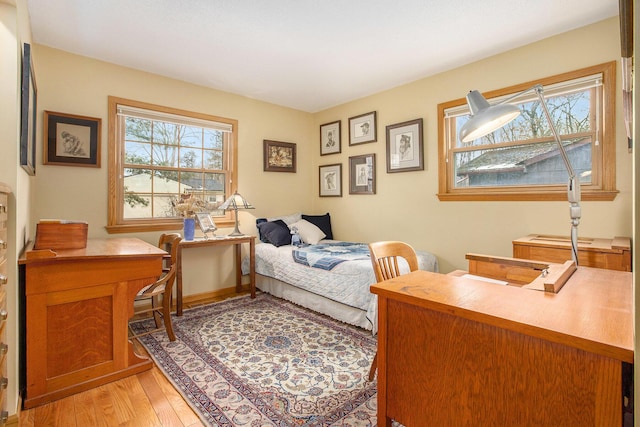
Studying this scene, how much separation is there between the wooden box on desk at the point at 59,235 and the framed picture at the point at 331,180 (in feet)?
10.0

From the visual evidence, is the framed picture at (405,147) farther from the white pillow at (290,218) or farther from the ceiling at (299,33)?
the white pillow at (290,218)

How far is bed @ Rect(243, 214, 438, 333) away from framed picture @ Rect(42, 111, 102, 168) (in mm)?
1942

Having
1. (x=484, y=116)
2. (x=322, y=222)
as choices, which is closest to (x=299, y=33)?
(x=484, y=116)

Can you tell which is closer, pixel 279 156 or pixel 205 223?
pixel 205 223

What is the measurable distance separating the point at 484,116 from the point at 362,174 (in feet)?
9.48

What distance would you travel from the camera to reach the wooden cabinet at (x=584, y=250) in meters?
2.00

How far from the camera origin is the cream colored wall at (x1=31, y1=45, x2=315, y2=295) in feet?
9.43

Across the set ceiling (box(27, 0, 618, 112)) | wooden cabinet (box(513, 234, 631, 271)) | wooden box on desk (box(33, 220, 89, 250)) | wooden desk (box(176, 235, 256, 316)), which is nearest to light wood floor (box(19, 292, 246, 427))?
wooden box on desk (box(33, 220, 89, 250))

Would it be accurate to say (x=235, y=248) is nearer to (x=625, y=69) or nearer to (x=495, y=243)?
(x=495, y=243)

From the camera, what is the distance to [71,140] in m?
2.95

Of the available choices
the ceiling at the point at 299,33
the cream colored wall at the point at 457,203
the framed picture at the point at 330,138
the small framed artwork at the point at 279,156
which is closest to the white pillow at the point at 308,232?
the cream colored wall at the point at 457,203

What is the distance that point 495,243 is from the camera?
304 centimetres

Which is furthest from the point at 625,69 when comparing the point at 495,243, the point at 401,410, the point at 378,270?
the point at 495,243

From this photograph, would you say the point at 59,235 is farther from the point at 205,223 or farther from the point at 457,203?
the point at 457,203
